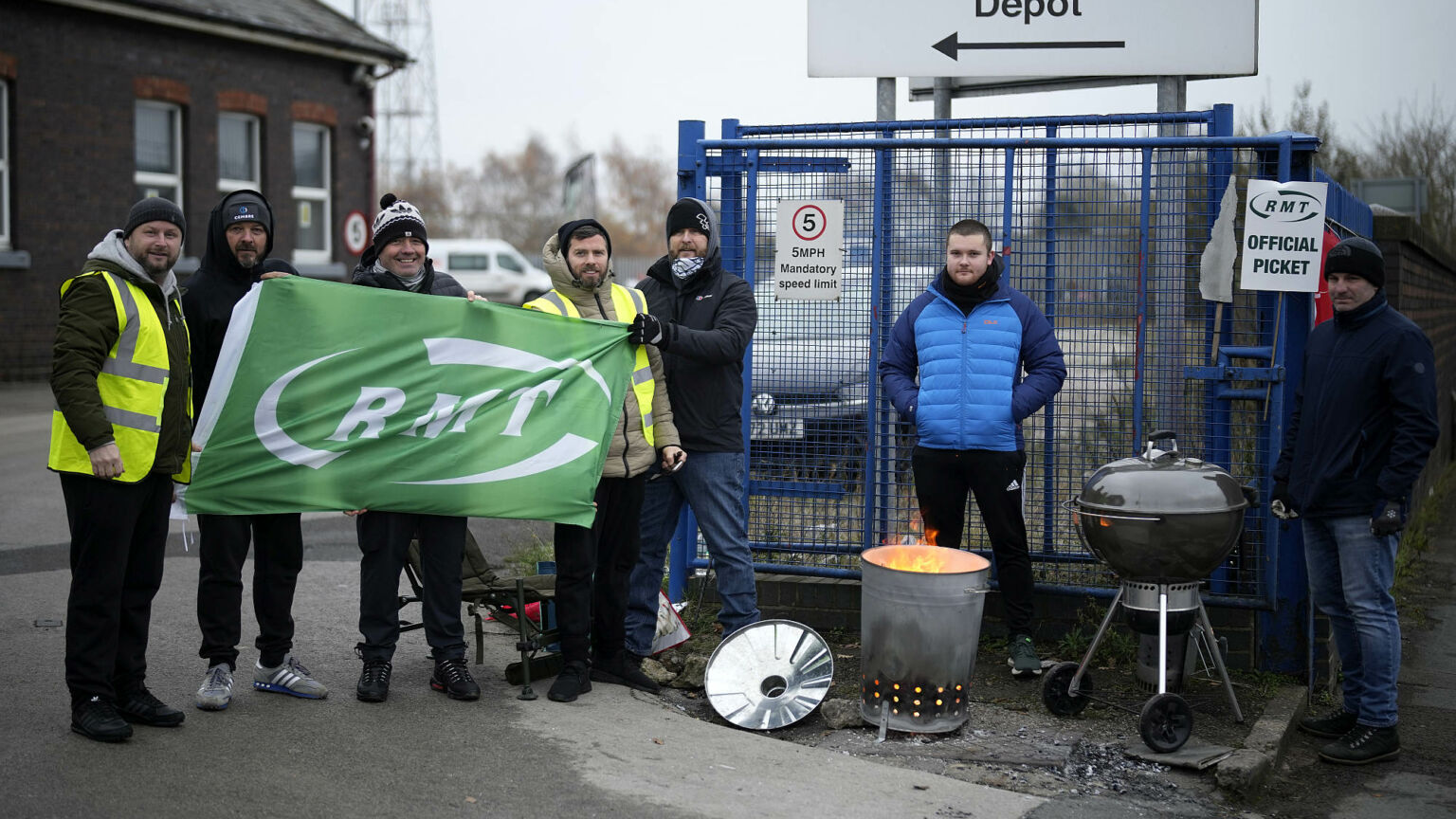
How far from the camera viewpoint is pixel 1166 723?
5.34m

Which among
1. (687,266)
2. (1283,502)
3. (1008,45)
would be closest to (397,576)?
(687,266)

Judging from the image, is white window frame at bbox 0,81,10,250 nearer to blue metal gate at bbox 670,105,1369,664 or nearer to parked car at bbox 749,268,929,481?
blue metal gate at bbox 670,105,1369,664

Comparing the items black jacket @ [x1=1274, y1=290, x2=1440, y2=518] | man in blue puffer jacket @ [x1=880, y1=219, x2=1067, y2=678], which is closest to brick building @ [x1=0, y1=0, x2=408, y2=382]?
man in blue puffer jacket @ [x1=880, y1=219, x2=1067, y2=678]

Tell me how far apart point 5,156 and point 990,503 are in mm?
18306

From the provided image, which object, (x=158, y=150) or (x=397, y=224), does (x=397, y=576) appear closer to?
(x=397, y=224)

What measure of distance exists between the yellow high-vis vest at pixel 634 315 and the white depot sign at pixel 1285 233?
290 cm

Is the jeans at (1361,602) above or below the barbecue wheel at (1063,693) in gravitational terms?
above

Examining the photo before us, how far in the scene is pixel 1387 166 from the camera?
24.6m

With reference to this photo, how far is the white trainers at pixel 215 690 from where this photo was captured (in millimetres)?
5480

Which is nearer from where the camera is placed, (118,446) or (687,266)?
(118,446)

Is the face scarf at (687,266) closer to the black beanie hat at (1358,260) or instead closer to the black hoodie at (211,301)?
the black hoodie at (211,301)

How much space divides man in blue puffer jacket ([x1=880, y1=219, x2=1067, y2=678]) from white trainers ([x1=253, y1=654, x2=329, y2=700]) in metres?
2.94

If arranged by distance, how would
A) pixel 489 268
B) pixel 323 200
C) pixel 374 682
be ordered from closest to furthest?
pixel 374 682
pixel 323 200
pixel 489 268

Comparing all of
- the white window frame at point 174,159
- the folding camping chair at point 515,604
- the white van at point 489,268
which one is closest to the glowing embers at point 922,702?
the folding camping chair at point 515,604
